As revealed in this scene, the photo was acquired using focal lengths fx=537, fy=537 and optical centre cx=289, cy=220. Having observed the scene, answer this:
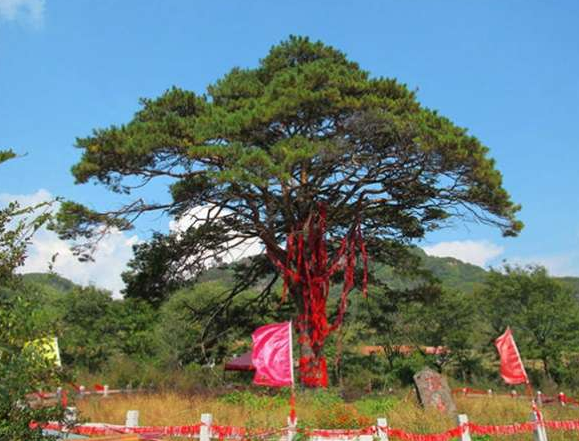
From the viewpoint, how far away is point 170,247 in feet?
62.0

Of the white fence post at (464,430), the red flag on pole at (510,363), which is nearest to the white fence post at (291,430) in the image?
the white fence post at (464,430)

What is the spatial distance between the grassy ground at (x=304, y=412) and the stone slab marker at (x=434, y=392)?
0.31 meters

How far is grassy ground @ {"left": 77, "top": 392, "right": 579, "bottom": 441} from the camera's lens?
10688 mm

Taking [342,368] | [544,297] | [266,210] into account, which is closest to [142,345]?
[342,368]

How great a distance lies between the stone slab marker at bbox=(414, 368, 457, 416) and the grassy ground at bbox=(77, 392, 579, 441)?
0.31m

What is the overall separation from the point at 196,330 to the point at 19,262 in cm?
3370

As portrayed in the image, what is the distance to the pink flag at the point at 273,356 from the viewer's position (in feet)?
33.3

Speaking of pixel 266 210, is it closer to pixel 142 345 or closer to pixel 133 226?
pixel 133 226

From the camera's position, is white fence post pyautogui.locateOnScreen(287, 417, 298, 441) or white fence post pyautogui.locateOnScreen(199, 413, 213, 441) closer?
white fence post pyautogui.locateOnScreen(199, 413, 213, 441)

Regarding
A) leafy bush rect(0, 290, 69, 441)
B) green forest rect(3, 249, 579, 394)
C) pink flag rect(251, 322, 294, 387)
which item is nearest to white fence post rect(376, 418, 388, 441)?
pink flag rect(251, 322, 294, 387)

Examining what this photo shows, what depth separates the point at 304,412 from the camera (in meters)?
12.4

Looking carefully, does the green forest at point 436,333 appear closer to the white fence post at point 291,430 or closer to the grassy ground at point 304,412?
the grassy ground at point 304,412

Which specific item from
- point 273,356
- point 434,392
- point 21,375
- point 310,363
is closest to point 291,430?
point 273,356

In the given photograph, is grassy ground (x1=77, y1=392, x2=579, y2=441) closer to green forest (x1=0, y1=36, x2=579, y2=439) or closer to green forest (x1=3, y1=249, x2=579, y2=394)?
green forest (x1=0, y1=36, x2=579, y2=439)
